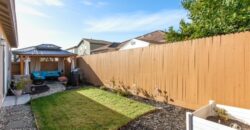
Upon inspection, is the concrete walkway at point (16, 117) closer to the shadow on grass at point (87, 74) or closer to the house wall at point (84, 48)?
the shadow on grass at point (87, 74)

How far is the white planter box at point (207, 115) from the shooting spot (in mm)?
3518

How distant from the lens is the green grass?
16.6 feet

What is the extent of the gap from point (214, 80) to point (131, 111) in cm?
252

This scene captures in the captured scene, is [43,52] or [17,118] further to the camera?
[43,52]

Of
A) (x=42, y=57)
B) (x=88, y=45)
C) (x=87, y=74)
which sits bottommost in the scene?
(x=87, y=74)

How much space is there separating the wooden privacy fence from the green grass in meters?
1.07

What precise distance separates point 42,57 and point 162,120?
13886 millimetres

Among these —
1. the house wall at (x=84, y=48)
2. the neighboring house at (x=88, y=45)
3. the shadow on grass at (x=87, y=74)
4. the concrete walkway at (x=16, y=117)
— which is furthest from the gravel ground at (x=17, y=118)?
the house wall at (x=84, y=48)

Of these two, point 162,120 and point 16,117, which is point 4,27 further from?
point 162,120

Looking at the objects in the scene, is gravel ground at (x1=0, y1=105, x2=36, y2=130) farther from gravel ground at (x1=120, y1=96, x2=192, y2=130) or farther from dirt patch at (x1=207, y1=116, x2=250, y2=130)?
dirt patch at (x1=207, y1=116, x2=250, y2=130)

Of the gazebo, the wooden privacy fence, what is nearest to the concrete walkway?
the wooden privacy fence

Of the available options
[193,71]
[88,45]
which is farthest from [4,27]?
[88,45]

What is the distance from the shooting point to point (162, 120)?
514 centimetres

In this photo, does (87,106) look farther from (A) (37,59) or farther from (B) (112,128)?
(A) (37,59)
